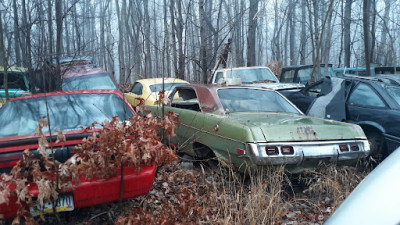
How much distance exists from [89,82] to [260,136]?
6.14 meters

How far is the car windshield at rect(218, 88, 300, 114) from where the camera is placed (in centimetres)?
482

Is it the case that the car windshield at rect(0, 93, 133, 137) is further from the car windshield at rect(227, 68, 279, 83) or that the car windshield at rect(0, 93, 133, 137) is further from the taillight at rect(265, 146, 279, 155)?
the car windshield at rect(227, 68, 279, 83)

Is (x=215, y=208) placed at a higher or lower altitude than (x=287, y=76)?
lower

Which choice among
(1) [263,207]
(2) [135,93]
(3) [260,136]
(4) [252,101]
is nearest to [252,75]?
(2) [135,93]

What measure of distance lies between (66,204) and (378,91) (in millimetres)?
4895

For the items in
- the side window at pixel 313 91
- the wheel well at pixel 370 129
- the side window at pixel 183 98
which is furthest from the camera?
the side window at pixel 313 91

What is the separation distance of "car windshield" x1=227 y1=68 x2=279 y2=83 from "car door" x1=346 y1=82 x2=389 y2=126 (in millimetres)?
4183

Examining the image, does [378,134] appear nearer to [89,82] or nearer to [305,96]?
[305,96]

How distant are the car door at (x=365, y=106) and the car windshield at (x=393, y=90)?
0.18 metres

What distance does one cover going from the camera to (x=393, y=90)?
209 inches

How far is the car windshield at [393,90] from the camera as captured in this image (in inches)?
202

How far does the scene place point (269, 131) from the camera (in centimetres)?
364

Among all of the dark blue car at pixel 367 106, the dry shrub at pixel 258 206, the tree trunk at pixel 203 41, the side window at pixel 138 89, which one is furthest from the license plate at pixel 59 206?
the side window at pixel 138 89

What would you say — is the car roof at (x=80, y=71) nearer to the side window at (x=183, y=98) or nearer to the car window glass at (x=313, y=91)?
the side window at (x=183, y=98)
